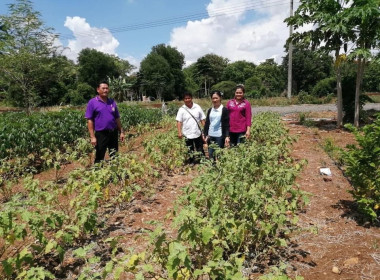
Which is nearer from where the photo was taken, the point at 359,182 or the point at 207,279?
the point at 207,279

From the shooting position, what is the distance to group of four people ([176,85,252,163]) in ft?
16.4

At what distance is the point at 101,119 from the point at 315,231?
3.39 m

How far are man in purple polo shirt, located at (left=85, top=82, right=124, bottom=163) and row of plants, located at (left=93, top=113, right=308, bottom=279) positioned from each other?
77.2 inches

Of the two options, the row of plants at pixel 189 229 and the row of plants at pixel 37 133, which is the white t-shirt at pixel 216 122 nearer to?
the row of plants at pixel 189 229

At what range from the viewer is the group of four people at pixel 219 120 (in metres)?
5.01

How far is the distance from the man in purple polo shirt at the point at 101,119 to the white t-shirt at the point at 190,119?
46.5 inches

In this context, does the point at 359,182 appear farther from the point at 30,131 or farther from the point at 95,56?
the point at 95,56

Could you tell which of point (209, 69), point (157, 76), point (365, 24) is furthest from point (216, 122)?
point (209, 69)

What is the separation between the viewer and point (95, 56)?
139 ft

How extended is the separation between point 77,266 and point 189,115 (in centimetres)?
322

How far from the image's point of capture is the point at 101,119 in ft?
15.4

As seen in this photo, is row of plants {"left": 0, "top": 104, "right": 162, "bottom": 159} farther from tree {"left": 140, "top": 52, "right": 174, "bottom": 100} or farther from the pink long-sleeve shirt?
tree {"left": 140, "top": 52, "right": 174, "bottom": 100}

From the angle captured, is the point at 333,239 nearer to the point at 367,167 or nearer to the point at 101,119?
the point at 367,167

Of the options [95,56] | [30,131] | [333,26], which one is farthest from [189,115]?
[95,56]
